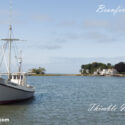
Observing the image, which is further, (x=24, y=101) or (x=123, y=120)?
(x=24, y=101)

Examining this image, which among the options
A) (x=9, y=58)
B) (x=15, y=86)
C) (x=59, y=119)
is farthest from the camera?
(x=9, y=58)

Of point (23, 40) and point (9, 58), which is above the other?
point (23, 40)

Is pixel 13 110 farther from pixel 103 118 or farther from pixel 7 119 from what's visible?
pixel 103 118

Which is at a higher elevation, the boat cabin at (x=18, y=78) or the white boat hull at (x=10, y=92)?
the boat cabin at (x=18, y=78)

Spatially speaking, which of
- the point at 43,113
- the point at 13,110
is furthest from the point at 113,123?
the point at 13,110

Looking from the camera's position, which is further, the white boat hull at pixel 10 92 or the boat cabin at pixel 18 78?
the boat cabin at pixel 18 78

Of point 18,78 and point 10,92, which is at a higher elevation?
point 18,78

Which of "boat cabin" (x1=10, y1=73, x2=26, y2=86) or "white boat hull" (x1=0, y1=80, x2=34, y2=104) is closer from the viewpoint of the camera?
"white boat hull" (x1=0, y1=80, x2=34, y2=104)

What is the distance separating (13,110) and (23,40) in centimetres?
1099

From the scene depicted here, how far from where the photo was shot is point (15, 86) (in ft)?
107

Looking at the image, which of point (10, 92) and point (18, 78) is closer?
point (10, 92)

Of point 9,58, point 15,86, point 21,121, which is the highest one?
point 9,58

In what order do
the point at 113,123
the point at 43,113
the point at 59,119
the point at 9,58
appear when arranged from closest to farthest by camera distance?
the point at 113,123 < the point at 59,119 < the point at 43,113 < the point at 9,58

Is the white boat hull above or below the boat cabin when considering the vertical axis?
below
